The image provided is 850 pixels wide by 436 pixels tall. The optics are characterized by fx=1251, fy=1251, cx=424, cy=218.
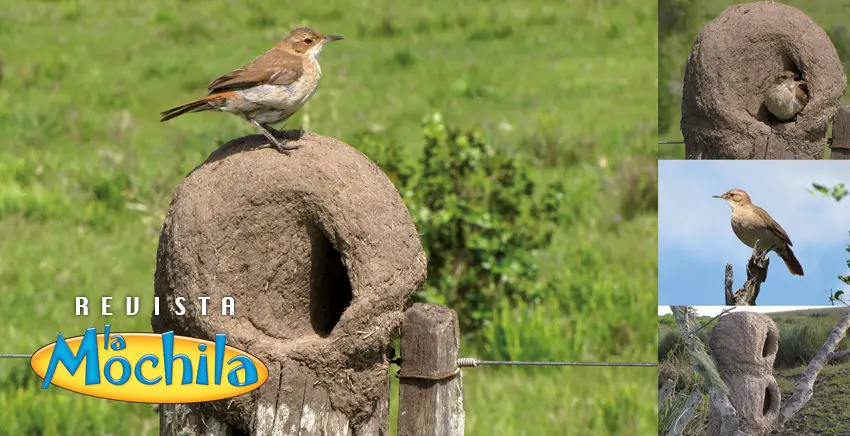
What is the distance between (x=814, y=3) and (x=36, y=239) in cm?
917

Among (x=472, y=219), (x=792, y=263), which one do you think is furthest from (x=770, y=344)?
(x=472, y=219)

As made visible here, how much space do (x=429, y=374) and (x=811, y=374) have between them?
150 centimetres

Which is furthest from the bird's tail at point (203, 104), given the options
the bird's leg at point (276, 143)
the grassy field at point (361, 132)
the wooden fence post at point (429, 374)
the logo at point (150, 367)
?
the grassy field at point (361, 132)

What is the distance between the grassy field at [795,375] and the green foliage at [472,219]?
5.28m

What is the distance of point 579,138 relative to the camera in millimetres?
15352

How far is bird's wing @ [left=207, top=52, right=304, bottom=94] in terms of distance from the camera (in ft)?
17.6

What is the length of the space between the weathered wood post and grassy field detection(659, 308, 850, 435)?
3.47 feet

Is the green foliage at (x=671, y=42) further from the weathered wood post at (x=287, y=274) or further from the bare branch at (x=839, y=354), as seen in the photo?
the weathered wood post at (x=287, y=274)

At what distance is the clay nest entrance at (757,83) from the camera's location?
211 inches

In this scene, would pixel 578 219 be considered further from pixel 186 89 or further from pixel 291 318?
pixel 291 318

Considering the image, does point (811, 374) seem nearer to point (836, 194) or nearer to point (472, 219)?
point (836, 194)

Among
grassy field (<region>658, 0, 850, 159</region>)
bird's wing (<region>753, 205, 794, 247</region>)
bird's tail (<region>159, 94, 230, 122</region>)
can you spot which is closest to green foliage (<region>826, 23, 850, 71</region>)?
grassy field (<region>658, 0, 850, 159</region>)

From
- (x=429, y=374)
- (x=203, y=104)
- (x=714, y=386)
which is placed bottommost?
(x=714, y=386)

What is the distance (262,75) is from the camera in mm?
5383
